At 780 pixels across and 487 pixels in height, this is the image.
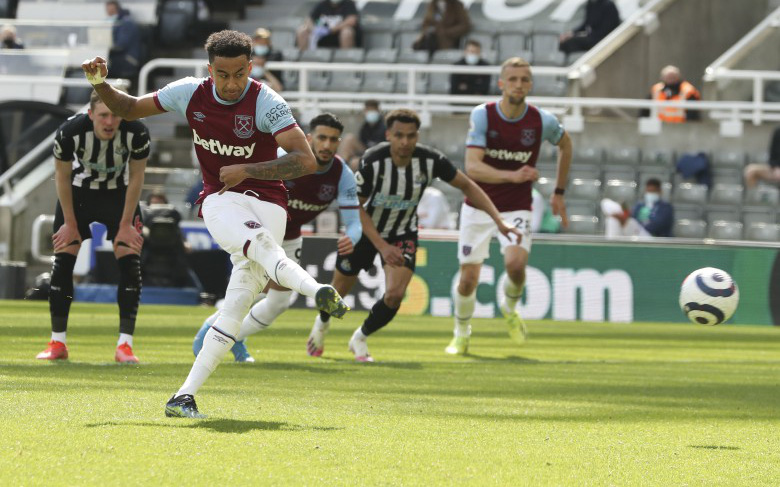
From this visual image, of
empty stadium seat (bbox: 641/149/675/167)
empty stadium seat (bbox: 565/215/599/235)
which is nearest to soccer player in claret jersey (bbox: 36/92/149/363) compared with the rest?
empty stadium seat (bbox: 565/215/599/235)

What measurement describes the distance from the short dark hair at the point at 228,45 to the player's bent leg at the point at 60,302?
344 cm

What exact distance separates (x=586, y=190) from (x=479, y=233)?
368 inches

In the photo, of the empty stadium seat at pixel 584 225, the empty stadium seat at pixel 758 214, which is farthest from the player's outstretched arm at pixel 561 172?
the empty stadium seat at pixel 758 214

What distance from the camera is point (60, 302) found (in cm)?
1006

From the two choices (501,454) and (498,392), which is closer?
(501,454)

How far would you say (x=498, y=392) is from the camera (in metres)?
8.98

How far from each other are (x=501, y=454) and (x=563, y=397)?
280 centimetres

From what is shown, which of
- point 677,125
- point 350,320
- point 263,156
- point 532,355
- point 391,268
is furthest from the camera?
point 677,125

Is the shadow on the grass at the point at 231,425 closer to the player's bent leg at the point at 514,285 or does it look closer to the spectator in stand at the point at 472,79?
the player's bent leg at the point at 514,285

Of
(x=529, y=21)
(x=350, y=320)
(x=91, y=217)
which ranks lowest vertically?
(x=350, y=320)

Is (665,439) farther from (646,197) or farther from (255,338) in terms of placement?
(646,197)

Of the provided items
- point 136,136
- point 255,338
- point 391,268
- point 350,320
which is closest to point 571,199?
point 350,320

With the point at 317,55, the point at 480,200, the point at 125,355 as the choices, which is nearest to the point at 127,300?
the point at 125,355

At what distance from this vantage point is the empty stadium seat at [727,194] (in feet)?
71.6
